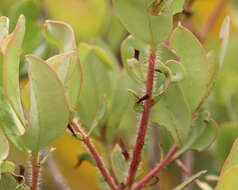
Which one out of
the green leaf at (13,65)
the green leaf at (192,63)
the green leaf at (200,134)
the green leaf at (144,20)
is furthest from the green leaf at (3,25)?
the green leaf at (200,134)

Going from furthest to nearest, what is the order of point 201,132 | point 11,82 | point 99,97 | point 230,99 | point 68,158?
point 68,158
point 230,99
point 99,97
point 201,132
point 11,82

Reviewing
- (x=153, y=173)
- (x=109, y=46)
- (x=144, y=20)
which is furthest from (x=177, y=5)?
(x=109, y=46)

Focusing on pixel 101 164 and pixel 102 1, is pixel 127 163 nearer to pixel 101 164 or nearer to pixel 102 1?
pixel 101 164

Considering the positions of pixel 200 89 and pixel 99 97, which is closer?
pixel 200 89

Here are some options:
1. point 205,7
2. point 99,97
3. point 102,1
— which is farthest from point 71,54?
point 205,7

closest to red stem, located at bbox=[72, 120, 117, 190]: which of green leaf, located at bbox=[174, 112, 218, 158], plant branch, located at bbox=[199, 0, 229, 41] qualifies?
green leaf, located at bbox=[174, 112, 218, 158]
